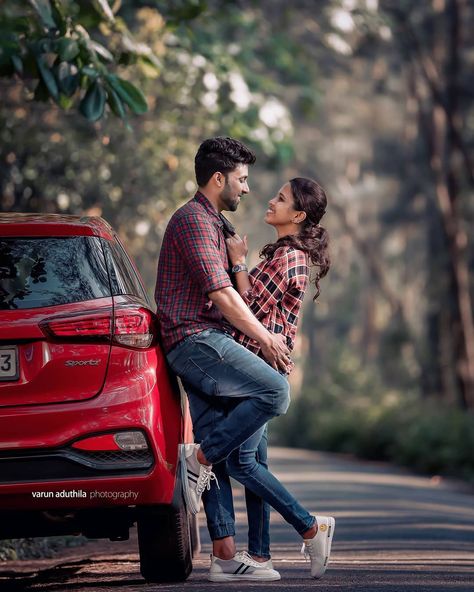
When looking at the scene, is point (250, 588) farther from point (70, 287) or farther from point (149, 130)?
point (149, 130)

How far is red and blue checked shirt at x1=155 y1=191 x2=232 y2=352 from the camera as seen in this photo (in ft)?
21.3

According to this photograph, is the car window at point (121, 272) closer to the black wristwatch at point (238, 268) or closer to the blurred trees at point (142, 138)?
the black wristwatch at point (238, 268)

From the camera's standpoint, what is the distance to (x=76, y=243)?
6328mm

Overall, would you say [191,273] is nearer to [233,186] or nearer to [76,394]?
[233,186]

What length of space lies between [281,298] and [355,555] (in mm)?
2385

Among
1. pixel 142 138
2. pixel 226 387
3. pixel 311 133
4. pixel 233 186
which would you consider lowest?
pixel 226 387

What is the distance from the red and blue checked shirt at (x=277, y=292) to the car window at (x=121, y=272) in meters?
0.55

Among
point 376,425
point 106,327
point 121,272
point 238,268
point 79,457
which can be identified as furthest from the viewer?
point 376,425

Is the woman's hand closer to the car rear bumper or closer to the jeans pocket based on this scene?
the jeans pocket

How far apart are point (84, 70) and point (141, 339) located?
281 cm

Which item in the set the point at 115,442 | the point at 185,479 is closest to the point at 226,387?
the point at 185,479

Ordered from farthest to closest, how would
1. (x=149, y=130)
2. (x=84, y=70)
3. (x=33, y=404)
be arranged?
(x=149, y=130) < (x=84, y=70) < (x=33, y=404)

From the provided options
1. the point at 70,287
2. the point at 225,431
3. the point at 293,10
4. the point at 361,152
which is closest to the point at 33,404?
the point at 70,287

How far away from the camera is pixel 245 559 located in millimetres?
6867
